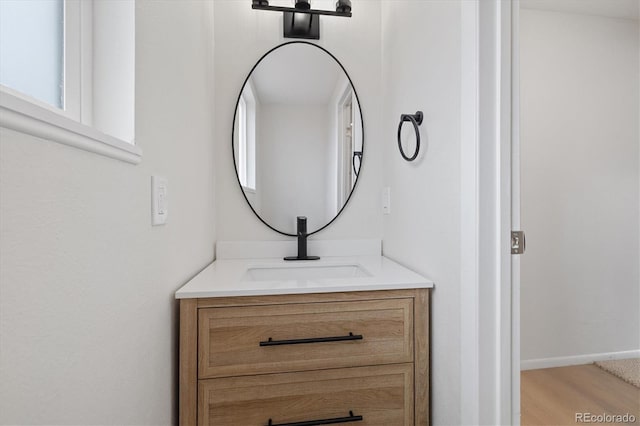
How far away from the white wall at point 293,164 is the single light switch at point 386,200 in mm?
303

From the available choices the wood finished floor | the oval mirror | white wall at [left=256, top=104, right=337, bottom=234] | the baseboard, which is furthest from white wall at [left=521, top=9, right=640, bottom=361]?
white wall at [left=256, top=104, right=337, bottom=234]

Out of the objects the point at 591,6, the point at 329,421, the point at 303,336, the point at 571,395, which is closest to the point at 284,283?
the point at 303,336

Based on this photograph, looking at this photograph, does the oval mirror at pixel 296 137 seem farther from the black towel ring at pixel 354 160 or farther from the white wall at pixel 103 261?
the white wall at pixel 103 261

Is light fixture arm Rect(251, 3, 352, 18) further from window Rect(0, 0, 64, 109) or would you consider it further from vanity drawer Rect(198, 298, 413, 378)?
vanity drawer Rect(198, 298, 413, 378)

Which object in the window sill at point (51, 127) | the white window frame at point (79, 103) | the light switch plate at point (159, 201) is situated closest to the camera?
the window sill at point (51, 127)

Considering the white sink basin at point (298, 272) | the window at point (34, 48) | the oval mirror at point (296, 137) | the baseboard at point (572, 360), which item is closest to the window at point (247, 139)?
the oval mirror at point (296, 137)

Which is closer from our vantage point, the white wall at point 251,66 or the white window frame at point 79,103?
the white window frame at point 79,103

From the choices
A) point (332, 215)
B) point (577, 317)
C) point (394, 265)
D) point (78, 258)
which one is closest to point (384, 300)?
point (394, 265)

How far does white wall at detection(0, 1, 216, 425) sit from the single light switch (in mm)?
933

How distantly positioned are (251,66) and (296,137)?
1.40ft

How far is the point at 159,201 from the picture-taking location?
2.87 ft

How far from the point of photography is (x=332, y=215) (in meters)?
1.71

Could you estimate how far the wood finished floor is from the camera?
5.48ft

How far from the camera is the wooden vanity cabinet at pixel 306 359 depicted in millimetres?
1012
